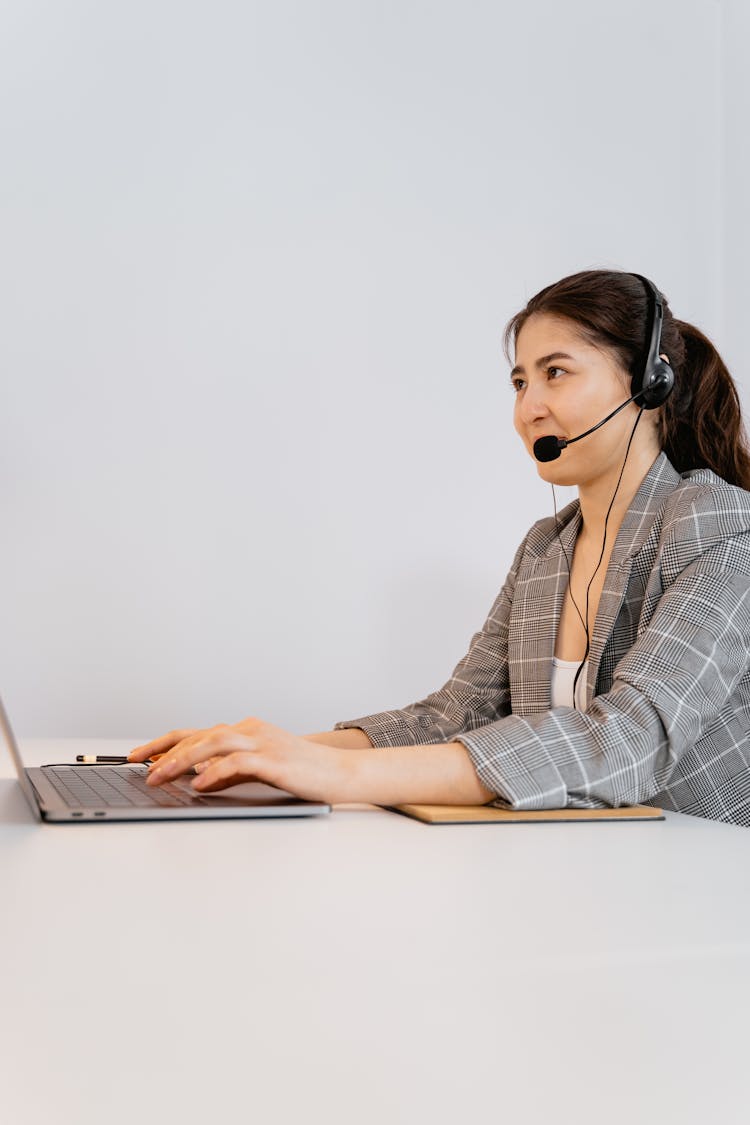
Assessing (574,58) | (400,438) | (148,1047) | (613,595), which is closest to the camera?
(148,1047)

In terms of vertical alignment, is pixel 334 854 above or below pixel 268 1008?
below

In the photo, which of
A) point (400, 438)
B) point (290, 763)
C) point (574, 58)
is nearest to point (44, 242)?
point (400, 438)

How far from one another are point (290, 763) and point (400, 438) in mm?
1541

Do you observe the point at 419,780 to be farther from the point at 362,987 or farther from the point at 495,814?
the point at 362,987

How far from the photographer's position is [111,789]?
3.04 ft

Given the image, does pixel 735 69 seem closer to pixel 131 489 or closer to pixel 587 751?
pixel 131 489

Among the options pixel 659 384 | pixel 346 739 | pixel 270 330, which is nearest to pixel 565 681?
pixel 346 739

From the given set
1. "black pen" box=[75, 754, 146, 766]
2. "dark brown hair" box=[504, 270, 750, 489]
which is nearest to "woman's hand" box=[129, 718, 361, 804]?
"black pen" box=[75, 754, 146, 766]

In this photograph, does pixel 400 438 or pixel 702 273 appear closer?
pixel 400 438

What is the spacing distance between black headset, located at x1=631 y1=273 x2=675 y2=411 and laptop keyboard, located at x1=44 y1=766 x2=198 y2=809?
0.75m

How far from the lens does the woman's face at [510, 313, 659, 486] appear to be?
1.33 m

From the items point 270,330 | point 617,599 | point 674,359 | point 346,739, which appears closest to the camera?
point 617,599

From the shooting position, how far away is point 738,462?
142cm

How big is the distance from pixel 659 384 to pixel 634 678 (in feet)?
1.55
